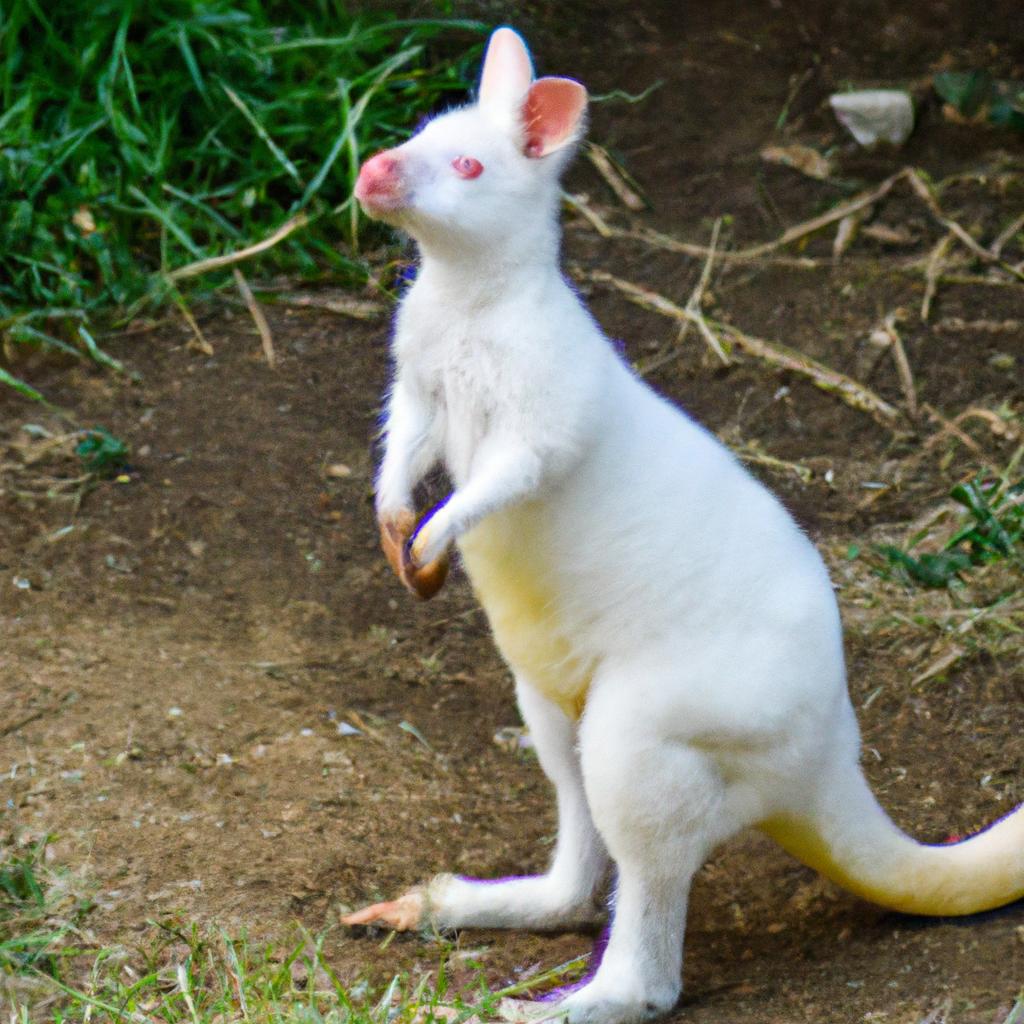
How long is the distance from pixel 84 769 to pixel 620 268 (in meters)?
3.06

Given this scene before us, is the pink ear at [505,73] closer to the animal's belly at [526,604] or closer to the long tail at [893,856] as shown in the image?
the animal's belly at [526,604]

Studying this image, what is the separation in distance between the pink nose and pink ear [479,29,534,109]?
0.34 metres

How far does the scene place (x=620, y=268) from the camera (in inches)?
239

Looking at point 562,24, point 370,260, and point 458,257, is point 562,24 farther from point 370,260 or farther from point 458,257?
point 458,257

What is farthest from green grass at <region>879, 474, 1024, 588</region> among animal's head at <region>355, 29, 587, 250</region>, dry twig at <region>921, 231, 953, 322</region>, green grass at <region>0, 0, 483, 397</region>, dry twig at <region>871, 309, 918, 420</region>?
green grass at <region>0, 0, 483, 397</region>

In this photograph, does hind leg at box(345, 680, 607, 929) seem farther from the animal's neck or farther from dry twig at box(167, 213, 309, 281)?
dry twig at box(167, 213, 309, 281)

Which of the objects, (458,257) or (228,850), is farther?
(228,850)

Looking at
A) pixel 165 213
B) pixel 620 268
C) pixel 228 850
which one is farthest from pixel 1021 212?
pixel 228 850

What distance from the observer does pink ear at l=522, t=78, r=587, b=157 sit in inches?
123

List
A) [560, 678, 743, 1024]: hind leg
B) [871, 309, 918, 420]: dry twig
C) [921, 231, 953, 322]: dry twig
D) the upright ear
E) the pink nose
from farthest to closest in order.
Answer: [921, 231, 953, 322]: dry twig → [871, 309, 918, 420]: dry twig → the upright ear → [560, 678, 743, 1024]: hind leg → the pink nose

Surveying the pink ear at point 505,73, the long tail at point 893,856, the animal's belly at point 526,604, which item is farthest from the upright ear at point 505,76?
the long tail at point 893,856

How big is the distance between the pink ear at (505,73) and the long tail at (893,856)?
1537 mm

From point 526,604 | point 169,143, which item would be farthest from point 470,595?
point 169,143

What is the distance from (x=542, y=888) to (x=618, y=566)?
2.91ft
